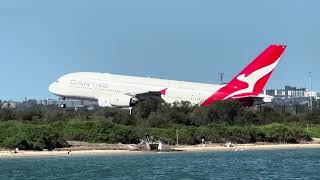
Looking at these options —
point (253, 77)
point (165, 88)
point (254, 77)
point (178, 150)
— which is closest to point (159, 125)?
point (178, 150)

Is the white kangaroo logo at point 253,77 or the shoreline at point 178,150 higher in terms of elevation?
the white kangaroo logo at point 253,77

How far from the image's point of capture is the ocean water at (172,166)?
2530 inches

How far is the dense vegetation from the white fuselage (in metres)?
3.82

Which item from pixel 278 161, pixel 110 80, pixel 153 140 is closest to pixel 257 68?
pixel 110 80

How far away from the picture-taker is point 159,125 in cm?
10812

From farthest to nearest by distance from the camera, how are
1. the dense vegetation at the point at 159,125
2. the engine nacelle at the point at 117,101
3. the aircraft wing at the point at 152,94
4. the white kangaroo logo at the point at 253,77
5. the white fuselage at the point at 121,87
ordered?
1. the engine nacelle at the point at 117,101
2. the aircraft wing at the point at 152,94
3. the white fuselage at the point at 121,87
4. the white kangaroo logo at the point at 253,77
5. the dense vegetation at the point at 159,125

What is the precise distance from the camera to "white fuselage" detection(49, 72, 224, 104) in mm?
127438

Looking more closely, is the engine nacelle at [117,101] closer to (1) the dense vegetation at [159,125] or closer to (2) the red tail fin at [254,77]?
(1) the dense vegetation at [159,125]

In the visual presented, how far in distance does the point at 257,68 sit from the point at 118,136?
1408 inches

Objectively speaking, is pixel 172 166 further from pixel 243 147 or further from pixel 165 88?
pixel 165 88

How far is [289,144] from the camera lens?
102625 millimetres

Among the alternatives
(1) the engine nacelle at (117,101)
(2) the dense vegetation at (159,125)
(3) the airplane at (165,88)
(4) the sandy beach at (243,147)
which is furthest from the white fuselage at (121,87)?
(4) the sandy beach at (243,147)

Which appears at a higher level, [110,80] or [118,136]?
[110,80]

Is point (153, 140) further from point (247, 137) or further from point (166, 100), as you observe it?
point (166, 100)
